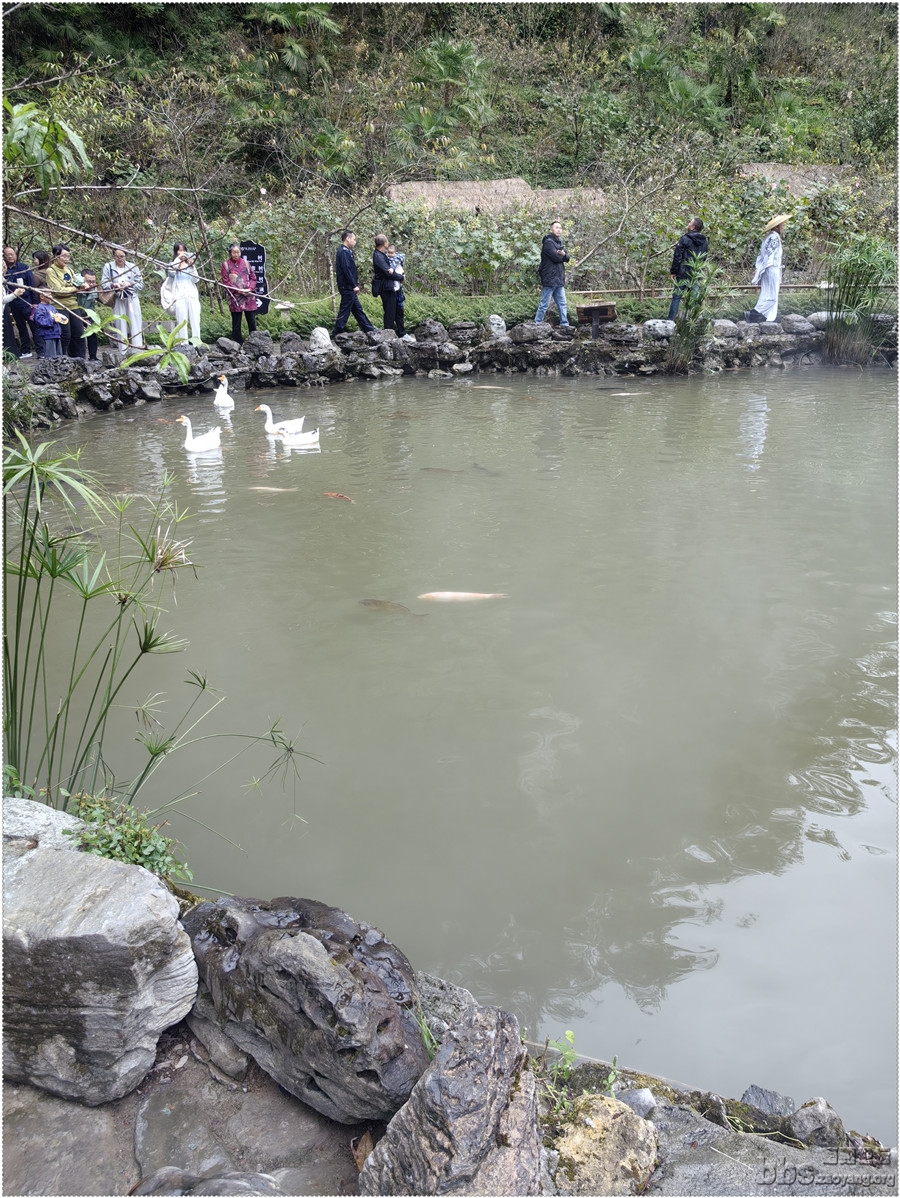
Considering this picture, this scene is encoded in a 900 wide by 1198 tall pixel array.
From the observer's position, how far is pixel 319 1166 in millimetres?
2062

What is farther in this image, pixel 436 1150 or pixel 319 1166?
pixel 319 1166

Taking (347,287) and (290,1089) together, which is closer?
(290,1089)

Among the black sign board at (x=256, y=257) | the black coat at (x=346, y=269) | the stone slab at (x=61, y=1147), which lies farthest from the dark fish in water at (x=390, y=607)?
the black sign board at (x=256, y=257)

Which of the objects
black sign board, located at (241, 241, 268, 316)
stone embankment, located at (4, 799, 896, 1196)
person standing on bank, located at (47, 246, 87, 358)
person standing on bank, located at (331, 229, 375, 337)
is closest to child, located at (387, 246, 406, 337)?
person standing on bank, located at (331, 229, 375, 337)

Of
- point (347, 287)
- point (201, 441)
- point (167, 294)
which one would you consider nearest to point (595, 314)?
point (347, 287)

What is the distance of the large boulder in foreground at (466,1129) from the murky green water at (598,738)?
29.8 inches

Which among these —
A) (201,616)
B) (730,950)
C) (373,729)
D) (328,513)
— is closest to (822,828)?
(730,950)

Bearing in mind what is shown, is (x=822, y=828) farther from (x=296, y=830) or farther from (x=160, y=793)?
(x=160, y=793)

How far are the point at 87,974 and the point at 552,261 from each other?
13.6m

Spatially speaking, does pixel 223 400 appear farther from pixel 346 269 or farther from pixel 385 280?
pixel 385 280

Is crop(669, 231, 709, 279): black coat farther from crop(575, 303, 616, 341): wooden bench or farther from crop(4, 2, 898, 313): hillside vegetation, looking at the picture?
crop(4, 2, 898, 313): hillside vegetation

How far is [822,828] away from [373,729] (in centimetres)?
190

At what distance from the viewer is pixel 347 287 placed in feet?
44.8

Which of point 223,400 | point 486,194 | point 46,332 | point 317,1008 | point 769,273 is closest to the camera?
point 317,1008
